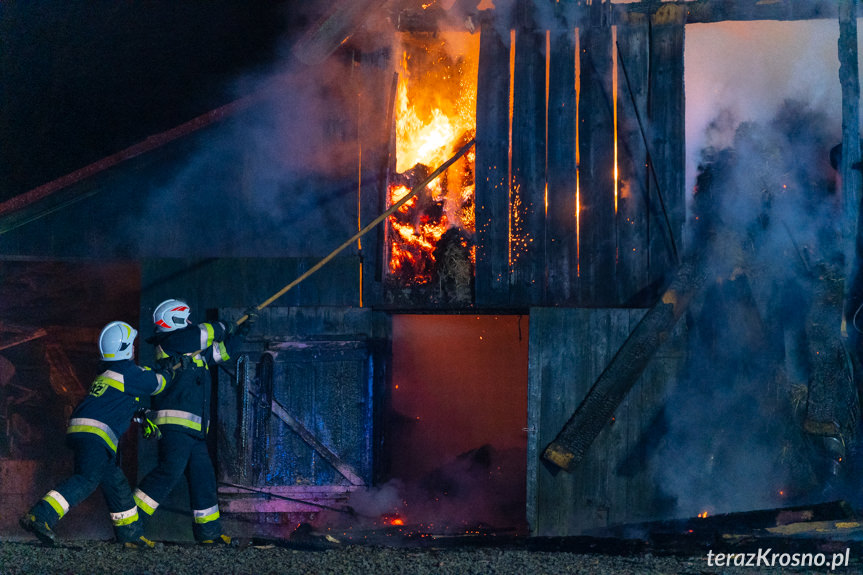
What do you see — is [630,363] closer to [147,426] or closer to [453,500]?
[453,500]

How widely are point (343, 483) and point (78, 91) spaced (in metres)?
7.97

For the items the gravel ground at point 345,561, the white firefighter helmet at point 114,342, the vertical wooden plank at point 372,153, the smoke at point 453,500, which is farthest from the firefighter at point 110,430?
the vertical wooden plank at point 372,153

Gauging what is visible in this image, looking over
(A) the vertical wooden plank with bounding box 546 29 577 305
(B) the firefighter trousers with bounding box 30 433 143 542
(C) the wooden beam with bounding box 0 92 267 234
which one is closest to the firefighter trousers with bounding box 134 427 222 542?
(B) the firefighter trousers with bounding box 30 433 143 542

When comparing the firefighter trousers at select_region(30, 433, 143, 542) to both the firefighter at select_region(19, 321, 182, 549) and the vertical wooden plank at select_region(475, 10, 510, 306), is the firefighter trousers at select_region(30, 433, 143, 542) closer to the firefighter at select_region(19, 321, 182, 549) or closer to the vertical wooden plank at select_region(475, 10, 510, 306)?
the firefighter at select_region(19, 321, 182, 549)

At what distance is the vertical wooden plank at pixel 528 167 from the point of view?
766 centimetres

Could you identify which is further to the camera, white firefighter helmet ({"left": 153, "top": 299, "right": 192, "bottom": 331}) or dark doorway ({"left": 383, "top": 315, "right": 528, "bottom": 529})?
dark doorway ({"left": 383, "top": 315, "right": 528, "bottom": 529})

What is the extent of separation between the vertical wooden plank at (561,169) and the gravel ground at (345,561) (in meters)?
2.73

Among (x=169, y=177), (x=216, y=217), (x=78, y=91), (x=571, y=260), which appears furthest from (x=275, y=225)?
(x=78, y=91)

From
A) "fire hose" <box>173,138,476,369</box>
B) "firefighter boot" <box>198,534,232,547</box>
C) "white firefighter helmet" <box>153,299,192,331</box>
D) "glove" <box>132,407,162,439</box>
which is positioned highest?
"fire hose" <box>173,138,476,369</box>

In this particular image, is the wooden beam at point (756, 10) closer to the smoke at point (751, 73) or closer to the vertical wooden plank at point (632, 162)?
the smoke at point (751, 73)

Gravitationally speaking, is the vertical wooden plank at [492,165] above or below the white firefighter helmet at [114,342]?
above

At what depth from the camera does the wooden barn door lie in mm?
7438

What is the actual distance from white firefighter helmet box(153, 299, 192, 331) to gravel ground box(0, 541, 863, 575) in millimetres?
2111

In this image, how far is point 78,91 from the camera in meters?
11.2
